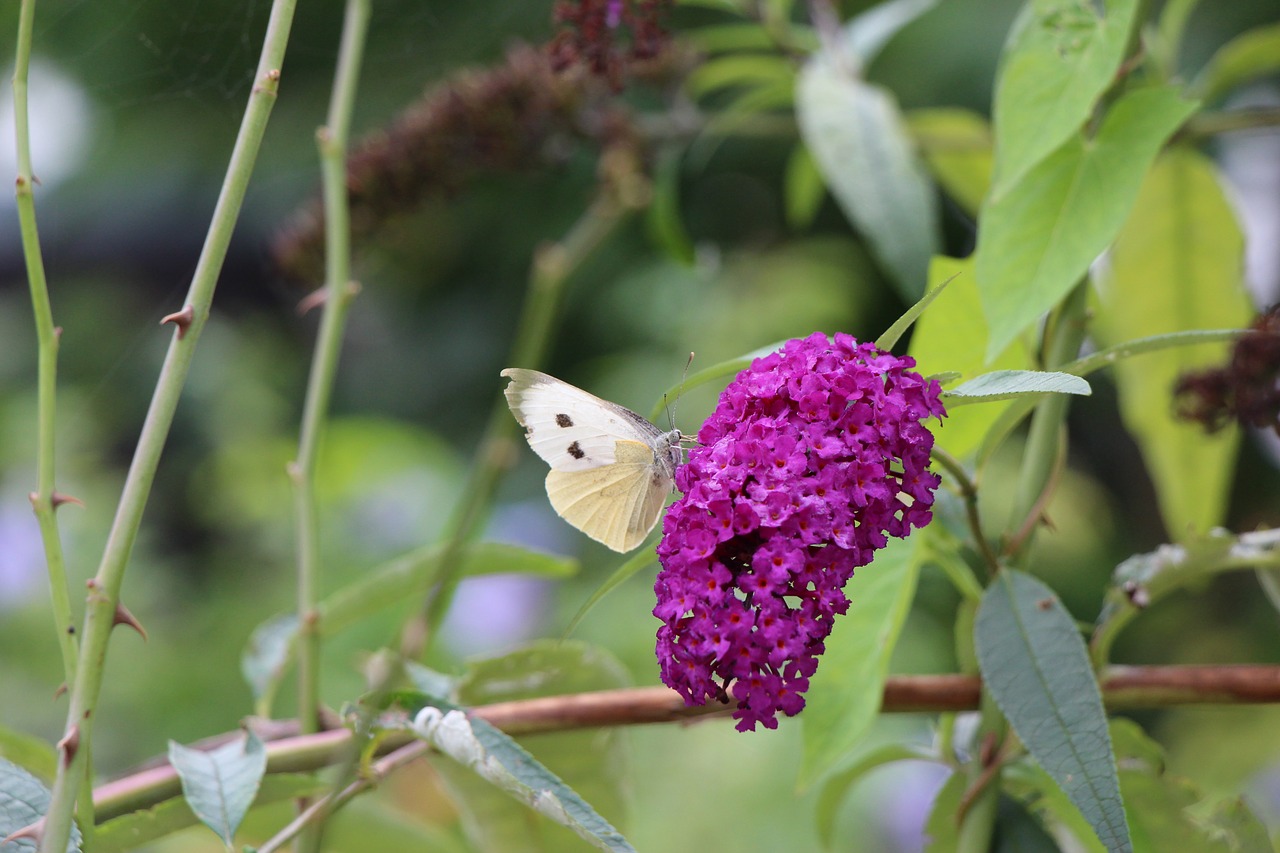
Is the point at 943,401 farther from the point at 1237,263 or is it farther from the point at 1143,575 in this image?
the point at 1237,263

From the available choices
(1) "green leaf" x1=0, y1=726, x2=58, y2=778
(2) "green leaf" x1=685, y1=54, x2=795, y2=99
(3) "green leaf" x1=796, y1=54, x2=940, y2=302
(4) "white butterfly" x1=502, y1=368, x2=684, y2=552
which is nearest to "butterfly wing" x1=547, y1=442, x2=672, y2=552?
(4) "white butterfly" x1=502, y1=368, x2=684, y2=552

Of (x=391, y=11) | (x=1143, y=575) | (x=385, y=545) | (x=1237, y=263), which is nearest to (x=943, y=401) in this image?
(x=1143, y=575)

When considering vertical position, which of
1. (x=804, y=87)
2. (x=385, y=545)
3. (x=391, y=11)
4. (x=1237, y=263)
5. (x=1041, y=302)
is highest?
(x=391, y=11)

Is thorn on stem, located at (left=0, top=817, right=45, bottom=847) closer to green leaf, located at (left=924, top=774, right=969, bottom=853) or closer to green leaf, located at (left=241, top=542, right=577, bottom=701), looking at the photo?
green leaf, located at (left=241, top=542, right=577, bottom=701)

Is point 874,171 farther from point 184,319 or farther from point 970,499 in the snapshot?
point 184,319

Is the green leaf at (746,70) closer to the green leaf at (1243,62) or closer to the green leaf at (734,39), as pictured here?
the green leaf at (734,39)
